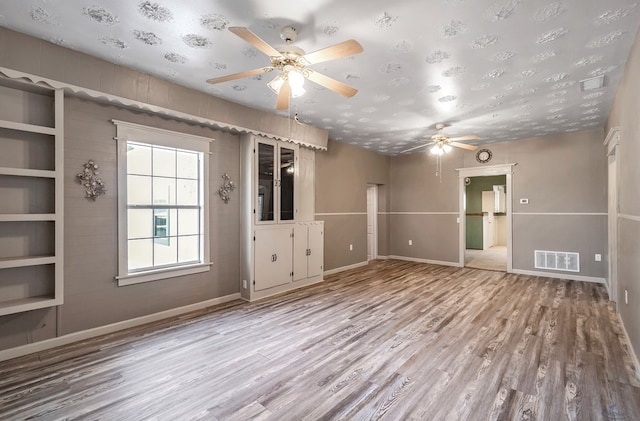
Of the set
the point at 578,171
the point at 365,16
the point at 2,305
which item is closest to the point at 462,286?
the point at 578,171

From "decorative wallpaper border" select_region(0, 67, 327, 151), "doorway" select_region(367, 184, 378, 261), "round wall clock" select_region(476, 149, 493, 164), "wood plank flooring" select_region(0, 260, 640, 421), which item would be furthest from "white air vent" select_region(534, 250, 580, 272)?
"decorative wallpaper border" select_region(0, 67, 327, 151)

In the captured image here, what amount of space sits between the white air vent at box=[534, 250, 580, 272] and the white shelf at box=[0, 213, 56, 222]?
773 cm

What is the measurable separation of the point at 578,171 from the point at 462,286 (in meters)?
3.20

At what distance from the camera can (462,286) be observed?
5.30m

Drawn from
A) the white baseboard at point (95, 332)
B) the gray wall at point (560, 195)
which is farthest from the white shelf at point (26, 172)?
the gray wall at point (560, 195)

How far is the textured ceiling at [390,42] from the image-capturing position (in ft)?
7.19

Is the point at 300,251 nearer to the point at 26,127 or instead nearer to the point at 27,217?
the point at 27,217

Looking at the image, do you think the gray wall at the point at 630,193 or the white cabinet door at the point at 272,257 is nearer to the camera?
the gray wall at the point at 630,193

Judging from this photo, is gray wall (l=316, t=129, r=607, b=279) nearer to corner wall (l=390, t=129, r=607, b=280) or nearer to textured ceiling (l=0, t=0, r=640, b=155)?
corner wall (l=390, t=129, r=607, b=280)

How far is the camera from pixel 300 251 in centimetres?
524

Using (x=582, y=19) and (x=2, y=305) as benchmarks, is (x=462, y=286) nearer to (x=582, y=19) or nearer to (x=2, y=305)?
(x=582, y=19)

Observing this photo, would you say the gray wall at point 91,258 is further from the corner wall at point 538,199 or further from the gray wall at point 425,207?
the corner wall at point 538,199

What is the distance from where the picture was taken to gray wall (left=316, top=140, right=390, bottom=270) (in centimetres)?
630

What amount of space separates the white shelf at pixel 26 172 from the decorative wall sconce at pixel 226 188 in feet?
6.17
